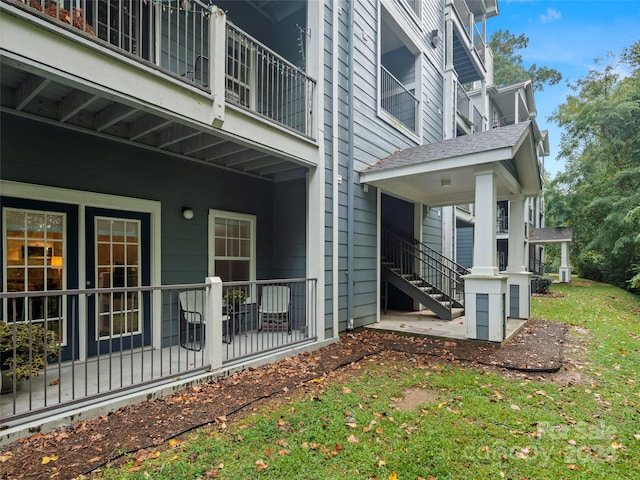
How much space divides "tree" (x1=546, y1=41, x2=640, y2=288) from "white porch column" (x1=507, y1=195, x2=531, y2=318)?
9212 millimetres

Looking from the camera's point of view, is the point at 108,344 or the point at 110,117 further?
the point at 108,344

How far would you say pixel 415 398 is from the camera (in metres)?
3.52

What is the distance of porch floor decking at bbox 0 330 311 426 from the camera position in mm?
2912

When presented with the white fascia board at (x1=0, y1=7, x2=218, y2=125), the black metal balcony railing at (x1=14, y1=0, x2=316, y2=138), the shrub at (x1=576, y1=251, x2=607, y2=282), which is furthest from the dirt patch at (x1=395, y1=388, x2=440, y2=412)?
the shrub at (x1=576, y1=251, x2=607, y2=282)

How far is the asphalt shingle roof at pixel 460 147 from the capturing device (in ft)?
16.9

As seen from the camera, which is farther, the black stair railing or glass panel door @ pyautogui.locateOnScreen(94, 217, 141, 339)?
the black stair railing

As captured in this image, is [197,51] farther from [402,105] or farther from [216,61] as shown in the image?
[402,105]

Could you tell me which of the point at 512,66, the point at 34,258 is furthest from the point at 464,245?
the point at 34,258

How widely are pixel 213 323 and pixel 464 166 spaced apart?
168 inches

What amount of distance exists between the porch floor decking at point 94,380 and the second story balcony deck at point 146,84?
7.87 ft

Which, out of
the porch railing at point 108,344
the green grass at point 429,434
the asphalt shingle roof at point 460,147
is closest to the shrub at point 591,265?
the asphalt shingle roof at point 460,147

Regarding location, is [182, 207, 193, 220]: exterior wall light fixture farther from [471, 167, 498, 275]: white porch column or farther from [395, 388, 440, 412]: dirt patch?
[471, 167, 498, 275]: white porch column

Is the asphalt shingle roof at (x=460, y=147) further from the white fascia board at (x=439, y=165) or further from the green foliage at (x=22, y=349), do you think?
the green foliage at (x=22, y=349)

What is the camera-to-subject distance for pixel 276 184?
261 inches
